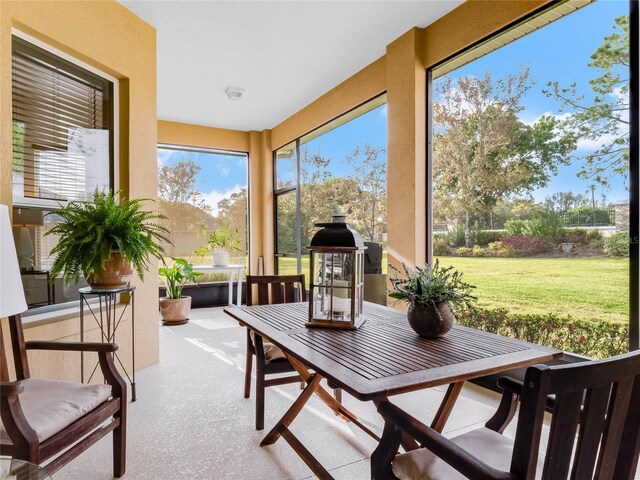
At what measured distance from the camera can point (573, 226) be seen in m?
2.65

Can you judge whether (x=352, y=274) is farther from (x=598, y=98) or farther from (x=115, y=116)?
(x=115, y=116)

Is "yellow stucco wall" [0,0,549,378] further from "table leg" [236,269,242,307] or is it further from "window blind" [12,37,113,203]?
"table leg" [236,269,242,307]

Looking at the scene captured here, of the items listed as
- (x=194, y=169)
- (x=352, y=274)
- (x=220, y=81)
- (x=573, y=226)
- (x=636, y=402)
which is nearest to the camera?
(x=636, y=402)

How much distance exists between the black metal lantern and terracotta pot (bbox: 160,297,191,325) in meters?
3.98

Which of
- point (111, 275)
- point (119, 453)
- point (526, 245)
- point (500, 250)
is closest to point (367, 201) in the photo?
point (500, 250)

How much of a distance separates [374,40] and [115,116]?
2541mm

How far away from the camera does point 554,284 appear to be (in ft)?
9.10

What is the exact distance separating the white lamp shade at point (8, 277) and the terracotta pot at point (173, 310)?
13.0 ft

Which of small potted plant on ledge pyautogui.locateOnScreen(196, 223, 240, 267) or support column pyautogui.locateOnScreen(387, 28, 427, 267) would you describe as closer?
support column pyautogui.locateOnScreen(387, 28, 427, 267)

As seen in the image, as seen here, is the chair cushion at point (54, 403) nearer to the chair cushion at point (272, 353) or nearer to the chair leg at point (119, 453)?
the chair leg at point (119, 453)

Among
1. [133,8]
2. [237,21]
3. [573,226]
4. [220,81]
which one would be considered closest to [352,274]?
[573,226]

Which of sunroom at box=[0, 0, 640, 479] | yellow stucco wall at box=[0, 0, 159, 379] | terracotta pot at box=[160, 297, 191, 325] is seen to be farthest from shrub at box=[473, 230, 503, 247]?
terracotta pot at box=[160, 297, 191, 325]

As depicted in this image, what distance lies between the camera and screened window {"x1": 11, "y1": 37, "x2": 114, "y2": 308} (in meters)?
2.71

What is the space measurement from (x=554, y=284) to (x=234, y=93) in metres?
4.20
